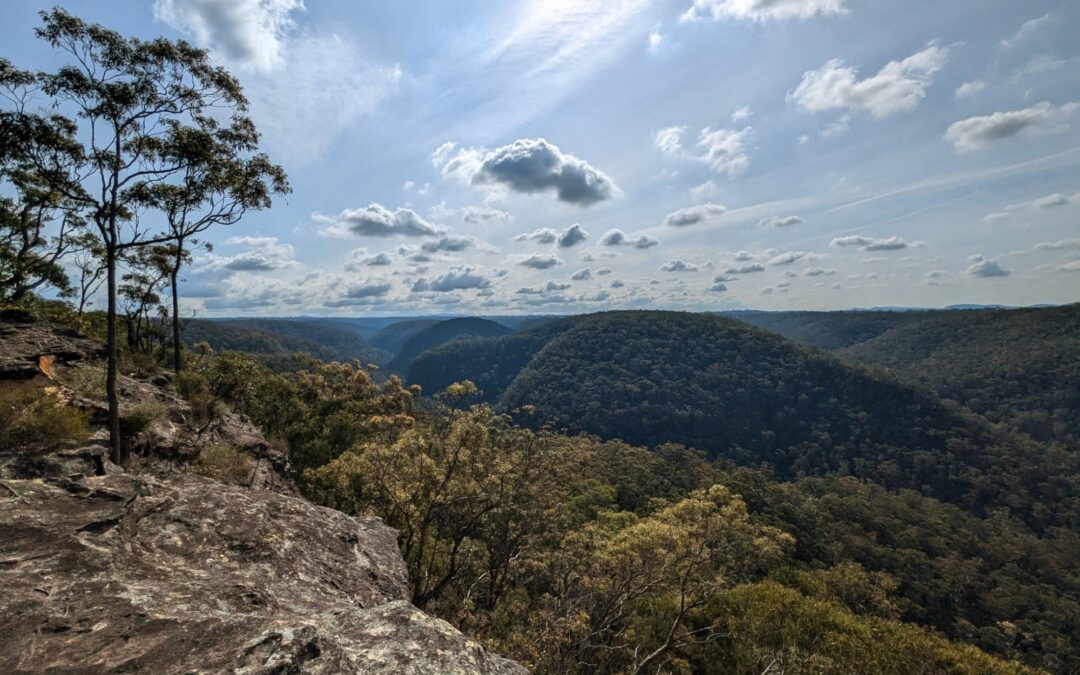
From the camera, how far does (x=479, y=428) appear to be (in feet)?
61.9

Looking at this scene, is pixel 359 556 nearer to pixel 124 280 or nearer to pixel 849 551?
pixel 124 280

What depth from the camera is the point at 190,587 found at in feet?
19.0

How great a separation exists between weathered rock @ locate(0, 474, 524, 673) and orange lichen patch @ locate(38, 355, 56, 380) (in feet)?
31.8

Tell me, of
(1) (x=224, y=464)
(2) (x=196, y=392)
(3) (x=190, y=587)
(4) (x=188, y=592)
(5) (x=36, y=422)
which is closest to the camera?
(4) (x=188, y=592)

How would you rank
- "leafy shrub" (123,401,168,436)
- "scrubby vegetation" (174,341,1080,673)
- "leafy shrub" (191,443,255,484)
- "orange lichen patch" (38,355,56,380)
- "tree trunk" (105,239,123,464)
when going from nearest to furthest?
"tree trunk" (105,239,123,464) < "leafy shrub" (123,401,168,436) < "leafy shrub" (191,443,255,484) < "orange lichen patch" (38,355,56,380) < "scrubby vegetation" (174,341,1080,673)

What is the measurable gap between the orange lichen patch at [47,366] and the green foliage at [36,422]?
3477mm

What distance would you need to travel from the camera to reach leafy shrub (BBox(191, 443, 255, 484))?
553 inches

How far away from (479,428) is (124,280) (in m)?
26.4


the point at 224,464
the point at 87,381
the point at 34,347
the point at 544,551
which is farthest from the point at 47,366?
the point at 544,551

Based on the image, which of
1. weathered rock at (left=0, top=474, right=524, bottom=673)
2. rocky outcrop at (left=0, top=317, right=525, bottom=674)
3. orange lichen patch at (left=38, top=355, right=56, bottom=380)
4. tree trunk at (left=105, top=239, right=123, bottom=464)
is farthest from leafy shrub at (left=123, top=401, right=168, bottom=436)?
weathered rock at (left=0, top=474, right=524, bottom=673)

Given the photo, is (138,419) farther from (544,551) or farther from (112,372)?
(544,551)

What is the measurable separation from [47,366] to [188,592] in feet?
49.4

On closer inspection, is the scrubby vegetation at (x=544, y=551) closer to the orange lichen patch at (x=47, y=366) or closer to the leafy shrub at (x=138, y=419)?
the leafy shrub at (x=138, y=419)

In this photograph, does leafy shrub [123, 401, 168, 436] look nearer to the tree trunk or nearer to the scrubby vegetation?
the tree trunk
